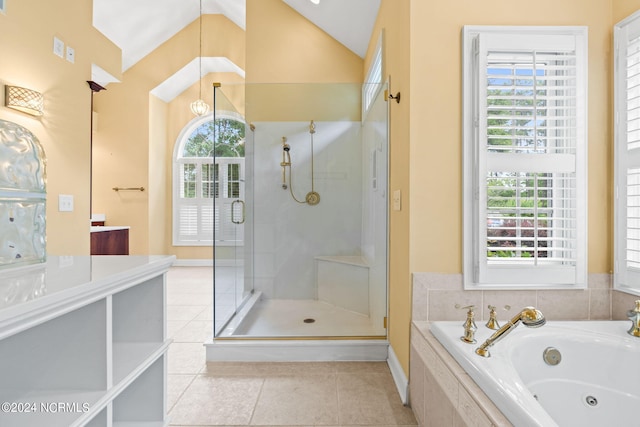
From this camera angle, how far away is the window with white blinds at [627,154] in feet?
5.12

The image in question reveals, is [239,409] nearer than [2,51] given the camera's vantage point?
Yes

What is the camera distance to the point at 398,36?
2.02 meters

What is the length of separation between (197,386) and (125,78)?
526 centimetres

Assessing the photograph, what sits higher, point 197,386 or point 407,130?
point 407,130

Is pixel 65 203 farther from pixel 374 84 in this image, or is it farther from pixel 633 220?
pixel 633 220

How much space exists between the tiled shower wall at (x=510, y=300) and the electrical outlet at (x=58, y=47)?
3.06 m

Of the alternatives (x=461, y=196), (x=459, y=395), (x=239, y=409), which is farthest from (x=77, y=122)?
(x=459, y=395)

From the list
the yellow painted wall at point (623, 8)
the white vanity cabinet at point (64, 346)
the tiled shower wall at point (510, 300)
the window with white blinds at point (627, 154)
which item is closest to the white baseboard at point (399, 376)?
the tiled shower wall at point (510, 300)

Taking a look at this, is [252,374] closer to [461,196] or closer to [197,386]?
[197,386]

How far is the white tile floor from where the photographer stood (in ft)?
5.37

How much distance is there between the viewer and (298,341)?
2.26 m

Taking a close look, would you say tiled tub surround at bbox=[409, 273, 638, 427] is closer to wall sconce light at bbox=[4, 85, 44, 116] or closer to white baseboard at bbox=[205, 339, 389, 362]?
white baseboard at bbox=[205, 339, 389, 362]

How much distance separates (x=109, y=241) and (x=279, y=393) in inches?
132

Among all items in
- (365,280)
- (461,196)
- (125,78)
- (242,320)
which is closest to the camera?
(461,196)
